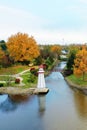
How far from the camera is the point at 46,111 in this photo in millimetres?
25281

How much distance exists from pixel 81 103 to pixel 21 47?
2639 centimetres

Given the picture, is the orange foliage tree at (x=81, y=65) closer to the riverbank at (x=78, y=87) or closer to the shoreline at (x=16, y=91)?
the riverbank at (x=78, y=87)

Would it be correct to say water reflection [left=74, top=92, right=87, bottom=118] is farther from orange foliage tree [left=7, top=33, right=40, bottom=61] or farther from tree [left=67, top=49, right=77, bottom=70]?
orange foliage tree [left=7, top=33, right=40, bottom=61]

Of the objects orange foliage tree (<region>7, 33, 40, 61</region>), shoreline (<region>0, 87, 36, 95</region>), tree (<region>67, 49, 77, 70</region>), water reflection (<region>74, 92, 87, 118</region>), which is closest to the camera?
water reflection (<region>74, 92, 87, 118</region>)

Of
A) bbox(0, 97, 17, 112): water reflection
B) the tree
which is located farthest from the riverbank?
bbox(0, 97, 17, 112): water reflection

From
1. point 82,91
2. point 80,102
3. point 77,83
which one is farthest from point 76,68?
point 80,102

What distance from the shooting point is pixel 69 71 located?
50.2 metres

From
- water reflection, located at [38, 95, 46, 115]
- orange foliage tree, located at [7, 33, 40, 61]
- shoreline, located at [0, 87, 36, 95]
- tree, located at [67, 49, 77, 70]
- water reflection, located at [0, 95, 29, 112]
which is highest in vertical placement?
orange foliage tree, located at [7, 33, 40, 61]

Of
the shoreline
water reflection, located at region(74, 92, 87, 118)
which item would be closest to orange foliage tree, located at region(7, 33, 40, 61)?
the shoreline

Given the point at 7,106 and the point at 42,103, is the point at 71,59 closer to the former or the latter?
the point at 42,103

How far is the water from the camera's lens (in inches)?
835

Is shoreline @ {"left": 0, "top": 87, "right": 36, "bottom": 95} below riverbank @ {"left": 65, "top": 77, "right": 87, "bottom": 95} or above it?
above

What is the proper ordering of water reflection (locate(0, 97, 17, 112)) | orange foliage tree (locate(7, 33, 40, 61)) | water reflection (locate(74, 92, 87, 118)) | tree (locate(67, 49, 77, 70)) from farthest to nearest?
orange foliage tree (locate(7, 33, 40, 61)) < tree (locate(67, 49, 77, 70)) < water reflection (locate(0, 97, 17, 112)) < water reflection (locate(74, 92, 87, 118))

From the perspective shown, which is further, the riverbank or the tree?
the tree
